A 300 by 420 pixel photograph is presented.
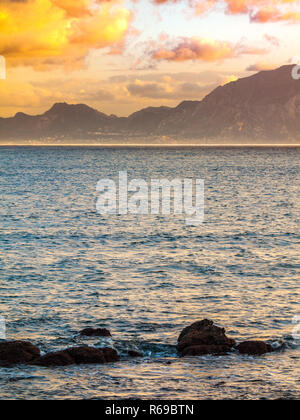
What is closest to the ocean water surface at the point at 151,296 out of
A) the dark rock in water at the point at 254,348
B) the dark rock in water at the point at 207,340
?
the dark rock in water at the point at 254,348

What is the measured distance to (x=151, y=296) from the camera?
27.6m

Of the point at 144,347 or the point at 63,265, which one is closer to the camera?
the point at 144,347

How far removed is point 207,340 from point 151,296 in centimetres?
747

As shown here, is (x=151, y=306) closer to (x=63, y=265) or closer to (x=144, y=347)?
(x=144, y=347)

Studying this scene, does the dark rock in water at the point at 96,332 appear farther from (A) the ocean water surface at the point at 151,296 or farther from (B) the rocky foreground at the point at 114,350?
(B) the rocky foreground at the point at 114,350

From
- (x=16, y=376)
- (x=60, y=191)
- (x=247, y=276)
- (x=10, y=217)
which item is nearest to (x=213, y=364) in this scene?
(x=16, y=376)

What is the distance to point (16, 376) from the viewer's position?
17.9m

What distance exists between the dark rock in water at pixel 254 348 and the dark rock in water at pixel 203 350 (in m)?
0.55

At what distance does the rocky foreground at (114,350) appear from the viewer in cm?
1906

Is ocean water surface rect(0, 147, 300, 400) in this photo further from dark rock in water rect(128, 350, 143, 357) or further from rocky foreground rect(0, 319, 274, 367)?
rocky foreground rect(0, 319, 274, 367)

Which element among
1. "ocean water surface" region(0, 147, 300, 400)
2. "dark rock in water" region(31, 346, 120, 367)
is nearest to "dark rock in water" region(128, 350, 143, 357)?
"ocean water surface" region(0, 147, 300, 400)

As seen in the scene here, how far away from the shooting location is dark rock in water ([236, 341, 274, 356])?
65.9 feet

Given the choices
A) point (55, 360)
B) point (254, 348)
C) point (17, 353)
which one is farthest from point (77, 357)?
point (254, 348)
